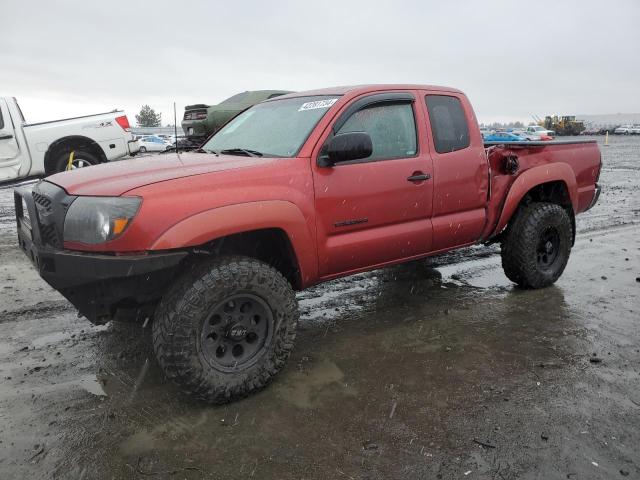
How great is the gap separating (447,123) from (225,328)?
8.05 feet

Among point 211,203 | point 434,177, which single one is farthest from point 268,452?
point 434,177

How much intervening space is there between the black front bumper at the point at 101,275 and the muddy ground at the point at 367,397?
61 cm

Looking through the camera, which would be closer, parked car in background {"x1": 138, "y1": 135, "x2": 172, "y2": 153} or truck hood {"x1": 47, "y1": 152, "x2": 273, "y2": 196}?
truck hood {"x1": 47, "y1": 152, "x2": 273, "y2": 196}

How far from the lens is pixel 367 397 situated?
9.73ft

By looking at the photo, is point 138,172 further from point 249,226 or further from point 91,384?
point 91,384

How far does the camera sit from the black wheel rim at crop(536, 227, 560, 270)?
4.82 m

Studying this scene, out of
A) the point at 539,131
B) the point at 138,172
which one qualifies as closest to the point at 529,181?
the point at 138,172

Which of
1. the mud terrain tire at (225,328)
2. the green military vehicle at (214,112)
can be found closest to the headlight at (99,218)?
the mud terrain tire at (225,328)

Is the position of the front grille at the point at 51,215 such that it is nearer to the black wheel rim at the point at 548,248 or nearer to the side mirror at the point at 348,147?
the side mirror at the point at 348,147

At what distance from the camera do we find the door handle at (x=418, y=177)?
3667 millimetres

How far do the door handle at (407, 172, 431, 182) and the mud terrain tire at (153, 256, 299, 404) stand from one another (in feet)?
4.17

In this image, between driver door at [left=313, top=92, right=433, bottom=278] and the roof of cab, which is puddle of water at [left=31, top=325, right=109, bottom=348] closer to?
driver door at [left=313, top=92, right=433, bottom=278]

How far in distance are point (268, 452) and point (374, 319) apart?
1.90 meters

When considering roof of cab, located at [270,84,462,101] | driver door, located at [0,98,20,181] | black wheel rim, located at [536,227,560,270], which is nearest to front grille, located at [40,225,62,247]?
roof of cab, located at [270,84,462,101]
